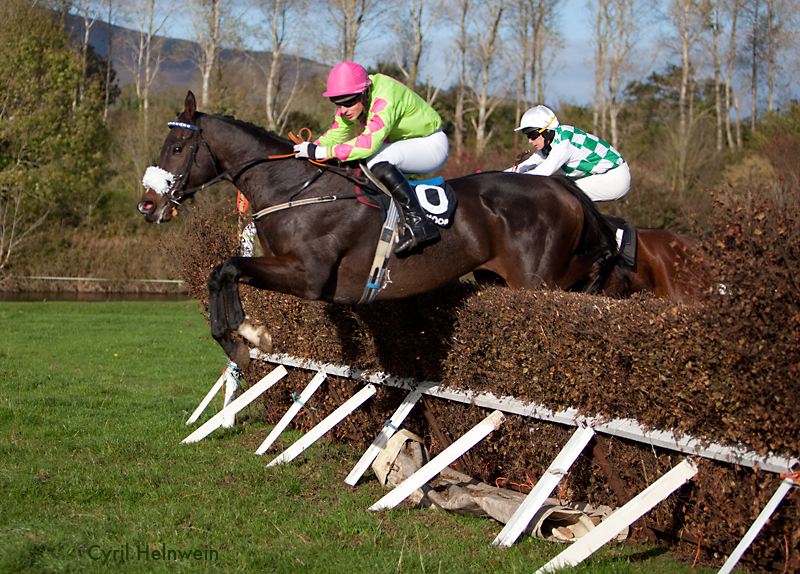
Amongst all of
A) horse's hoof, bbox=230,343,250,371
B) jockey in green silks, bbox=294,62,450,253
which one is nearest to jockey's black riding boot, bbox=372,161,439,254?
jockey in green silks, bbox=294,62,450,253

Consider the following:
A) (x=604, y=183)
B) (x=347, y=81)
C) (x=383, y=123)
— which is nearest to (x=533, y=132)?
(x=604, y=183)

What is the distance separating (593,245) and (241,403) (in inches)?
133

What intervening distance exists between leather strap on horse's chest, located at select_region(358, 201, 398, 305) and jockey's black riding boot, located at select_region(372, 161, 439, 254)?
0.06 metres

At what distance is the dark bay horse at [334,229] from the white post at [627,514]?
1364mm

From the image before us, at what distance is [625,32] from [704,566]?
108 ft

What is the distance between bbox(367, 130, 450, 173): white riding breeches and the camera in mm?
4895

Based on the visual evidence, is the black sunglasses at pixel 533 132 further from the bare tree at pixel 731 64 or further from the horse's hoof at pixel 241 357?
the bare tree at pixel 731 64

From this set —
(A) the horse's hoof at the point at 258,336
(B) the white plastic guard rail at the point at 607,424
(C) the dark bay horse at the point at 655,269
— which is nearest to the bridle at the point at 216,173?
(A) the horse's hoof at the point at 258,336

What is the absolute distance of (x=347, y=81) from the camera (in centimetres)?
466

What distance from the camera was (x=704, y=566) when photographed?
3773 mm

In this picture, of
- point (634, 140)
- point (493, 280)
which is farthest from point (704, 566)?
point (634, 140)

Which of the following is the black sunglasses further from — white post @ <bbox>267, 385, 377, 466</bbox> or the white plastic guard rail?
white post @ <bbox>267, 385, 377, 466</bbox>

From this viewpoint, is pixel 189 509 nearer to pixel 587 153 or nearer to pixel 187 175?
pixel 187 175

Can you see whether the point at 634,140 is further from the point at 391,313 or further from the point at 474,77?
the point at 391,313
